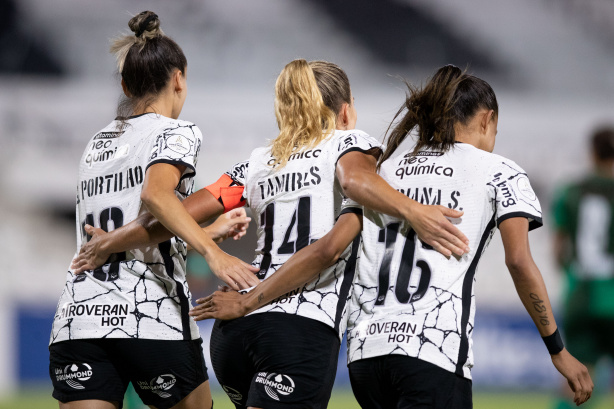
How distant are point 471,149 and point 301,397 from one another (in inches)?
37.0

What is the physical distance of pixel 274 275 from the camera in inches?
95.6

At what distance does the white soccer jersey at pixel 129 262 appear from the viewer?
2598mm

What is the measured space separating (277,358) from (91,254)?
2.56 feet

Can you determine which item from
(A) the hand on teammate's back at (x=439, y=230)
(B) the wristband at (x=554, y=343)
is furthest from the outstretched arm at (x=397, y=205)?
(B) the wristband at (x=554, y=343)

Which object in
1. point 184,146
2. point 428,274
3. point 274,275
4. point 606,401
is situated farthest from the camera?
point 606,401

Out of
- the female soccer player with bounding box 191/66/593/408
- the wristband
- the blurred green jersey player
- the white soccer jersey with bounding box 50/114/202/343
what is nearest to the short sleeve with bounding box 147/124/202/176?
the white soccer jersey with bounding box 50/114/202/343

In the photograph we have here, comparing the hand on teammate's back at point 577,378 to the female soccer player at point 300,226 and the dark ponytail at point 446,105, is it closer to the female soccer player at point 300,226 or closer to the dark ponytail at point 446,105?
the female soccer player at point 300,226

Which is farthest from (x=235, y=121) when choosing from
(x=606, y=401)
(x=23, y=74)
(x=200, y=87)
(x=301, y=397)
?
(x=301, y=397)

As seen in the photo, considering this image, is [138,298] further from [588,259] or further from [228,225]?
[588,259]

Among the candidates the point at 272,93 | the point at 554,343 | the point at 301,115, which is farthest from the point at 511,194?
the point at 272,93

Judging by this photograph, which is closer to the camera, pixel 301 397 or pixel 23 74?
pixel 301 397

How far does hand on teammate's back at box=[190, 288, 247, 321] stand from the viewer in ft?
8.12

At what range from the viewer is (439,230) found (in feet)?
7.35

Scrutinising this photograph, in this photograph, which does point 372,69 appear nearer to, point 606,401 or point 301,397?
point 606,401
